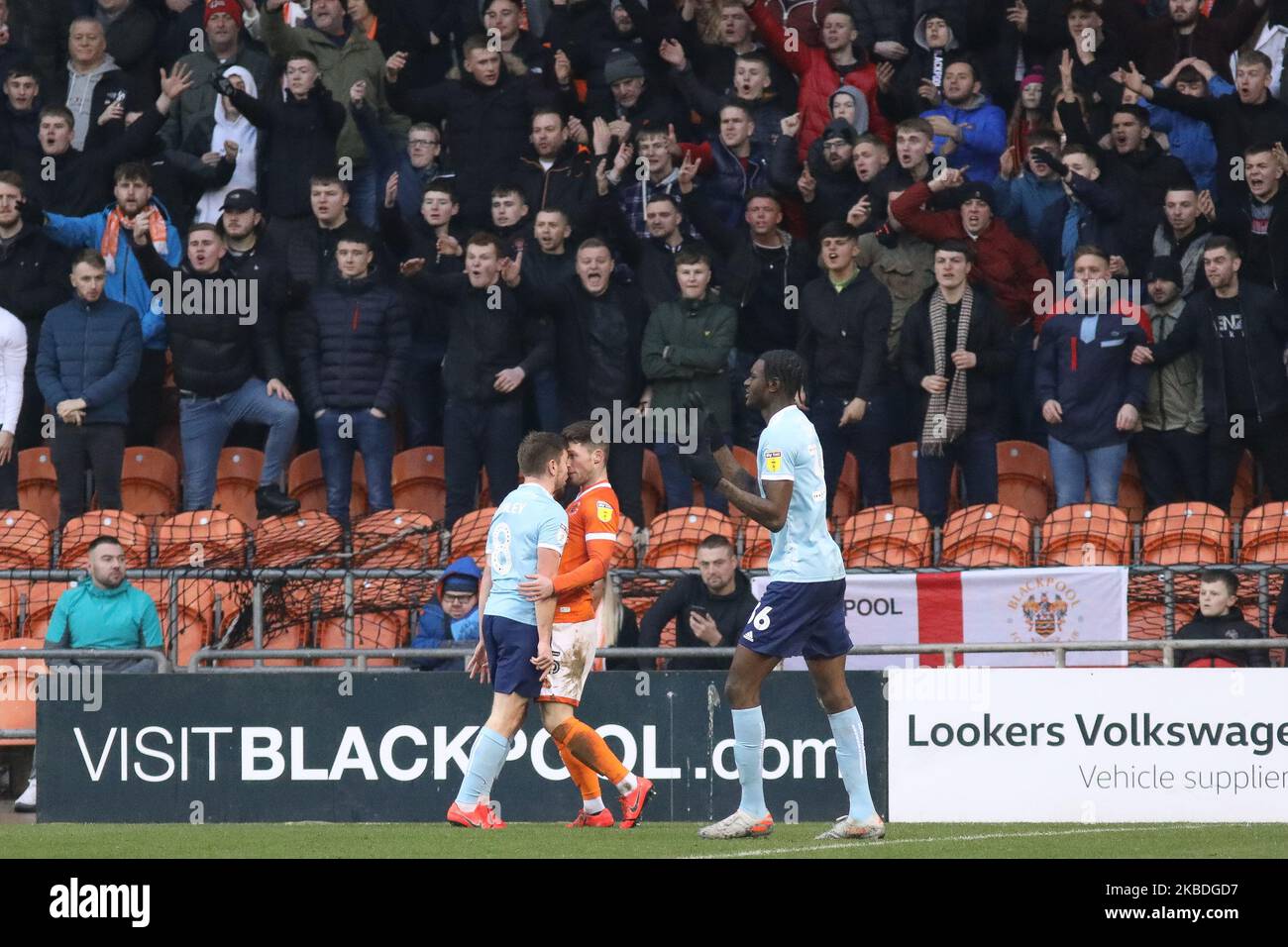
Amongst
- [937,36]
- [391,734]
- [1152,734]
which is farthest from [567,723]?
[937,36]

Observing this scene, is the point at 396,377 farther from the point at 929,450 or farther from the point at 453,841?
the point at 453,841

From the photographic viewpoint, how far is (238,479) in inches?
610

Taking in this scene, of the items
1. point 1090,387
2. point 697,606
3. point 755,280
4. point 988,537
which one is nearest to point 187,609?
point 697,606

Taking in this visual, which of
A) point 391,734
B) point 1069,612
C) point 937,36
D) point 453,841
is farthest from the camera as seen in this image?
point 937,36

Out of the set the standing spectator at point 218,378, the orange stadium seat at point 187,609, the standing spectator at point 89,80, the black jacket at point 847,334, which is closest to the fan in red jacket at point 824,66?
the black jacket at point 847,334

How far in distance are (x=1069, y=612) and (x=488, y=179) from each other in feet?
19.1

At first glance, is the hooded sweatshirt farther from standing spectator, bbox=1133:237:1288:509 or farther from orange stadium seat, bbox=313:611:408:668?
standing spectator, bbox=1133:237:1288:509

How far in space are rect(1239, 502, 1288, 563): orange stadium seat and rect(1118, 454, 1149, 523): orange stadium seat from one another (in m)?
0.97

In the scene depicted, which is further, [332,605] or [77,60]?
[77,60]

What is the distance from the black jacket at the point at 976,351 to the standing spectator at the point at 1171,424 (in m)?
1.06

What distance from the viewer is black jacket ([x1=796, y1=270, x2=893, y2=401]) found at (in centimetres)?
1411

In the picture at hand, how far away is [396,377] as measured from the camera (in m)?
14.6

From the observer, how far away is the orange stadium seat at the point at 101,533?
14.1m

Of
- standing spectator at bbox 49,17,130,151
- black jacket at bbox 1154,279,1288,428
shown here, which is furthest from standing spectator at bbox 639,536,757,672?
standing spectator at bbox 49,17,130,151
